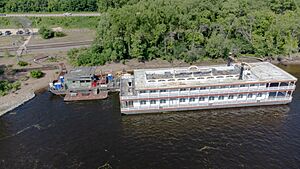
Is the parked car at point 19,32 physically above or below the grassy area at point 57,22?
below

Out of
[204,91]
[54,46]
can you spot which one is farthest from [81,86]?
[54,46]

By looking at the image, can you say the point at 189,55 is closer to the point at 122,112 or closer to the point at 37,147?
the point at 122,112

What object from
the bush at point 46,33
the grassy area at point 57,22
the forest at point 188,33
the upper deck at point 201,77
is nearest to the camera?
the upper deck at point 201,77

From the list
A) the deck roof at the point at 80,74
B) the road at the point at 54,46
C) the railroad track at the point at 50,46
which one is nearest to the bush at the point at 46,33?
the road at the point at 54,46

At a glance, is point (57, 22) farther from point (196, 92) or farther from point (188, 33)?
point (196, 92)

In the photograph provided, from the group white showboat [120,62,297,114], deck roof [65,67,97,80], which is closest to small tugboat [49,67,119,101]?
deck roof [65,67,97,80]

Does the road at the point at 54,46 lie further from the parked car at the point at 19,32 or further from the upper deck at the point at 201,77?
the upper deck at the point at 201,77

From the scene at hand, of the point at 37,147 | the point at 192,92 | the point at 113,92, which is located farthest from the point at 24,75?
the point at 192,92

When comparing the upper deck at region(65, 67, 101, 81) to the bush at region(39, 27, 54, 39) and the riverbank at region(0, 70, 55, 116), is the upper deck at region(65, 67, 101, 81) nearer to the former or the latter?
the riverbank at region(0, 70, 55, 116)
